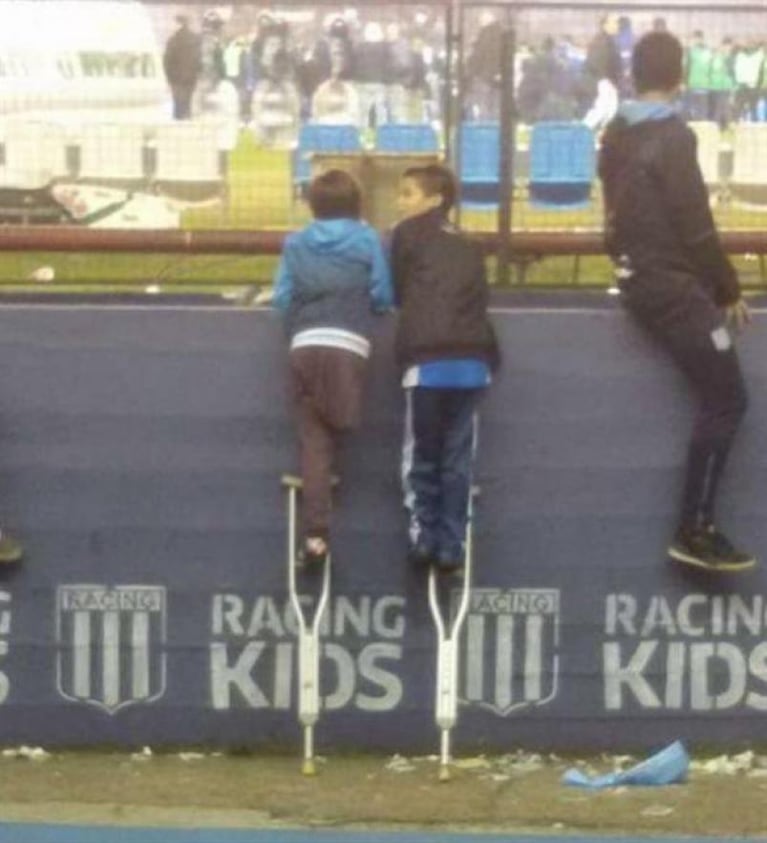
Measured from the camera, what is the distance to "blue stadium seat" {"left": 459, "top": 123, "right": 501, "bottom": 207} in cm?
1033

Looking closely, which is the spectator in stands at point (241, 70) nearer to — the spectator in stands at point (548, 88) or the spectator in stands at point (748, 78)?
the spectator in stands at point (548, 88)

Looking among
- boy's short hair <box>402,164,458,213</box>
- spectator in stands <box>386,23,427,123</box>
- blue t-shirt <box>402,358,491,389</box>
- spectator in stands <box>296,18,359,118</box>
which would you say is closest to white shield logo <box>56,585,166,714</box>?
blue t-shirt <box>402,358,491,389</box>

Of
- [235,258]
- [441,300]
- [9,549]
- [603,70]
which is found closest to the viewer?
[441,300]

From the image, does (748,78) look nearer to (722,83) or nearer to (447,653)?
(722,83)

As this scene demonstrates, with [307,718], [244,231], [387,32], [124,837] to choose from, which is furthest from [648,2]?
[124,837]

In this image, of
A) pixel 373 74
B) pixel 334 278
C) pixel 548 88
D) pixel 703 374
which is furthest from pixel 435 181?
pixel 373 74

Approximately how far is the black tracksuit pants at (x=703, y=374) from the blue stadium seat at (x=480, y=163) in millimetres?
984

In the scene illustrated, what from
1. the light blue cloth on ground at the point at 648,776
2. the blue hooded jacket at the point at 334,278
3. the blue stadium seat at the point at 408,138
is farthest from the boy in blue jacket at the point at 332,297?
the blue stadium seat at the point at 408,138

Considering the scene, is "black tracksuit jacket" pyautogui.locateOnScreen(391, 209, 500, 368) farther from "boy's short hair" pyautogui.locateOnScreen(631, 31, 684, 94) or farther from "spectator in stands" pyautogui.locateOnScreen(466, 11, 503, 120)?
"spectator in stands" pyautogui.locateOnScreen(466, 11, 503, 120)

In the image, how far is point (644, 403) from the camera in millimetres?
9672

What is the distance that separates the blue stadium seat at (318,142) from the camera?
1123cm

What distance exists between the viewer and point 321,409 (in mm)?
9383

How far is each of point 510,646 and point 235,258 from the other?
225 centimetres

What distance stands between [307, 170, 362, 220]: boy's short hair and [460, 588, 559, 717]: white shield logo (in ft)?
4.46
